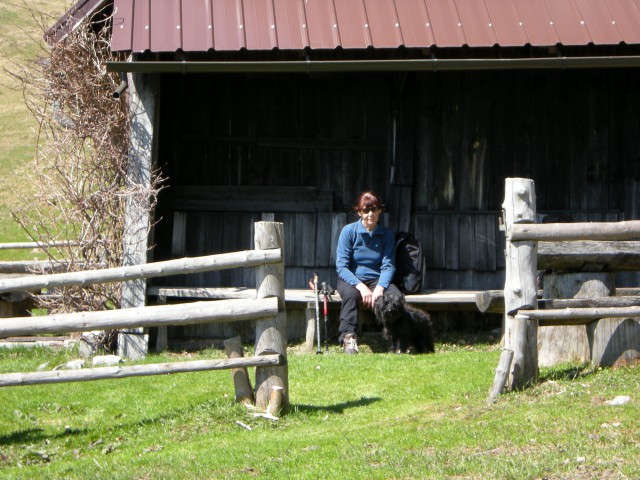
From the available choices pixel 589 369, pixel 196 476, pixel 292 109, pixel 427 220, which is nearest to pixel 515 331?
pixel 589 369

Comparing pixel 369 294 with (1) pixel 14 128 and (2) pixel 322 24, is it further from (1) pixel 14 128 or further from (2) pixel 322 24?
(1) pixel 14 128

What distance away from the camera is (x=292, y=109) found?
11.5 metres

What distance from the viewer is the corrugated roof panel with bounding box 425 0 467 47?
10031mm

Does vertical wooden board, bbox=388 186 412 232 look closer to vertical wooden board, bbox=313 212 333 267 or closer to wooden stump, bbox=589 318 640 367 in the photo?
vertical wooden board, bbox=313 212 333 267

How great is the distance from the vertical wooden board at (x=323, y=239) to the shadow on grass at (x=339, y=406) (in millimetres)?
3740

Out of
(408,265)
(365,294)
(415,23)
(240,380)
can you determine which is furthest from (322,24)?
(240,380)

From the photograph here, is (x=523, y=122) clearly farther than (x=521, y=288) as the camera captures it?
Yes

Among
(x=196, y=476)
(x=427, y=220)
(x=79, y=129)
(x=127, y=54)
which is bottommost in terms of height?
(x=196, y=476)

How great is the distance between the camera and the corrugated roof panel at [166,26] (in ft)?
32.3

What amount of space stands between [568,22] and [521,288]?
155 inches

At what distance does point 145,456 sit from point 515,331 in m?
2.80

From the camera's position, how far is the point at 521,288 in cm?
752

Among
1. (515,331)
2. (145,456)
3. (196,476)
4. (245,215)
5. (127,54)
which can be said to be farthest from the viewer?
(245,215)

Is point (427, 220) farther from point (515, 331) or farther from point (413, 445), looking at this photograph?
point (413, 445)
